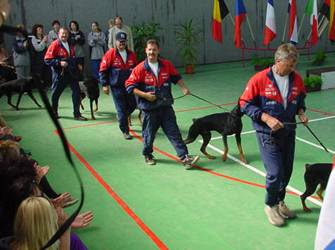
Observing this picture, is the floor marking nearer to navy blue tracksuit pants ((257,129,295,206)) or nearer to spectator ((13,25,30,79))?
navy blue tracksuit pants ((257,129,295,206))

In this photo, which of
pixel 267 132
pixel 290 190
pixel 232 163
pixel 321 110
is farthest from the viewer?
pixel 321 110

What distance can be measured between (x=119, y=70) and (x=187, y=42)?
8.41m

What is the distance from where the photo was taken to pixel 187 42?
1538 cm

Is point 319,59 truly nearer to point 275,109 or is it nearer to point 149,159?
point 149,159

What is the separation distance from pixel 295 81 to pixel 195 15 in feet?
41.9

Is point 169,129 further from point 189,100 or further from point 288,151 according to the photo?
point 189,100

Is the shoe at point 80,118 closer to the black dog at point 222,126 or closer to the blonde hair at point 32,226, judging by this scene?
the black dog at point 222,126

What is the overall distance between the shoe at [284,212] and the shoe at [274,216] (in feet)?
0.26

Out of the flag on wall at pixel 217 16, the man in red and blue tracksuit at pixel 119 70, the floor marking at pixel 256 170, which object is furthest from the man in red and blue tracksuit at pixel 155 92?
the flag on wall at pixel 217 16

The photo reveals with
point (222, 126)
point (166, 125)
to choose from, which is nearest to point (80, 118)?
point (166, 125)

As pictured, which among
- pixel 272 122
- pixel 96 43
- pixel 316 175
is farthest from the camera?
pixel 96 43

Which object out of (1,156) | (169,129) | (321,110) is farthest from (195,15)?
(1,156)

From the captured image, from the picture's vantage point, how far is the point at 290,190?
5.18m

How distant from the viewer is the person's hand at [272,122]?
154 inches
